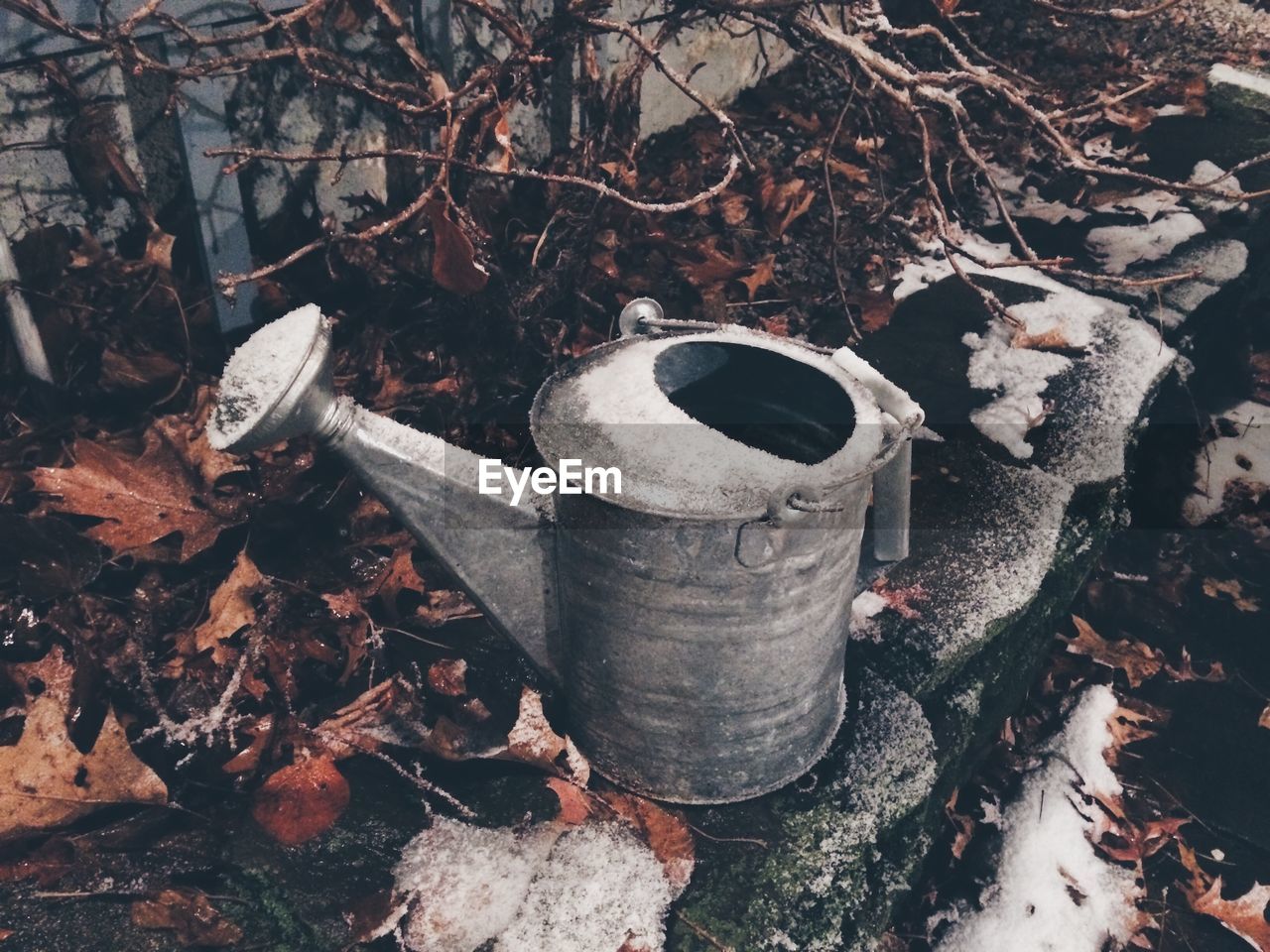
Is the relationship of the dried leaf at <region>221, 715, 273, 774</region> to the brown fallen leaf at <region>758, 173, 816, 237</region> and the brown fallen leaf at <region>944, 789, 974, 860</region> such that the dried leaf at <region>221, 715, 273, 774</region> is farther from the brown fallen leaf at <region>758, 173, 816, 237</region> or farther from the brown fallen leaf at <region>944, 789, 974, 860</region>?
the brown fallen leaf at <region>758, 173, 816, 237</region>

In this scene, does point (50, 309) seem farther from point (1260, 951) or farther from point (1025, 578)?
point (1260, 951)

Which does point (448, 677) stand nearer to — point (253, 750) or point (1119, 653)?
point (253, 750)

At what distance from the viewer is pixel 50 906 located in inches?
57.6

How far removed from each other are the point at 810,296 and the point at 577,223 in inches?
30.0

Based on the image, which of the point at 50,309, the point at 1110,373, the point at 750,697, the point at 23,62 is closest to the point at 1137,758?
the point at 1110,373

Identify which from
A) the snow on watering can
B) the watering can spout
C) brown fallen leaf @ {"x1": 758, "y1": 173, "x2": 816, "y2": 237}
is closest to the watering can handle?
the snow on watering can

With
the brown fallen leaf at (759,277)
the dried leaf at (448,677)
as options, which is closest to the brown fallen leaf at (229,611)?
the dried leaf at (448,677)

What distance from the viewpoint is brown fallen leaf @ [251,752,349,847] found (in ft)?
5.34

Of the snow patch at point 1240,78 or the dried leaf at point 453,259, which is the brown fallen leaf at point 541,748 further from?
the snow patch at point 1240,78

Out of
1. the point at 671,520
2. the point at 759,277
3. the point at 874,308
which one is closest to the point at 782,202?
the point at 759,277

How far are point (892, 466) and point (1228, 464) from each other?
209cm

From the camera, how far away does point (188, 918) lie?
146 centimetres

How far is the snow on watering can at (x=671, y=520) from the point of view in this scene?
4.43 feet

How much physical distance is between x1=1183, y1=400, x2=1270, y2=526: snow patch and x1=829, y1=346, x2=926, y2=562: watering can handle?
1.78 meters
